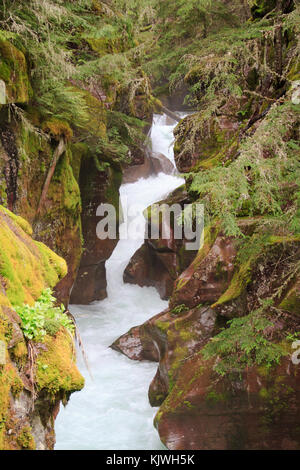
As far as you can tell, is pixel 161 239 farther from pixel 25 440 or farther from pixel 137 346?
pixel 25 440

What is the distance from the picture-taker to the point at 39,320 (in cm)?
360

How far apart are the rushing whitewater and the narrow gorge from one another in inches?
2.1

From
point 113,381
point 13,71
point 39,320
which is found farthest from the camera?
point 113,381

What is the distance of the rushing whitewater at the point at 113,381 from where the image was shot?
8.26 m

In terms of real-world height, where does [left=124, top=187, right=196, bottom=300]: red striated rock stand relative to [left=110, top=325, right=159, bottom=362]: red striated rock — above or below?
above

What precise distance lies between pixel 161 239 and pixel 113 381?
6.00 m

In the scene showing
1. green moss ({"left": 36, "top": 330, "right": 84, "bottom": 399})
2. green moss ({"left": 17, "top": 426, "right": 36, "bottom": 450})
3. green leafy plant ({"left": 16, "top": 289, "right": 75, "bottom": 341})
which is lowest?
green moss ({"left": 17, "top": 426, "right": 36, "bottom": 450})

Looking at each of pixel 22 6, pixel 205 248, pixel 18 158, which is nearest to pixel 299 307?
pixel 205 248

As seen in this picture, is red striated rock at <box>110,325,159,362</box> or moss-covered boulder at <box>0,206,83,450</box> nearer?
moss-covered boulder at <box>0,206,83,450</box>

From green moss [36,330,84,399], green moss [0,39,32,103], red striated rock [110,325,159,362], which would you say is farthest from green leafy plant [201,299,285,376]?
green moss [0,39,32,103]

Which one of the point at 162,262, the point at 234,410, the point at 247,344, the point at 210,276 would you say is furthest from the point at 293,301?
the point at 162,262

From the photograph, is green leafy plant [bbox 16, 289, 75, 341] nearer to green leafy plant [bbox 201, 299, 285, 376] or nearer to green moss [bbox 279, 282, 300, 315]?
green leafy plant [bbox 201, 299, 285, 376]

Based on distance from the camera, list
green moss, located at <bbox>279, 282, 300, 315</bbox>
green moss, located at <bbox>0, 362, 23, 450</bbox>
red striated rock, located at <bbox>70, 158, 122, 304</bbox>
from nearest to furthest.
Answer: green moss, located at <bbox>0, 362, 23, 450</bbox> < green moss, located at <bbox>279, 282, 300, 315</bbox> < red striated rock, located at <bbox>70, 158, 122, 304</bbox>

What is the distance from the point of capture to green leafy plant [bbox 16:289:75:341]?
3.48 meters
